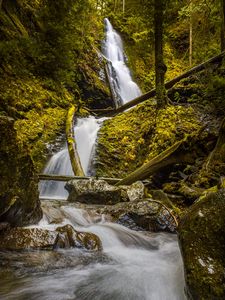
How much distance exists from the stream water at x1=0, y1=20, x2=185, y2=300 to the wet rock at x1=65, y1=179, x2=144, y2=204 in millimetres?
887

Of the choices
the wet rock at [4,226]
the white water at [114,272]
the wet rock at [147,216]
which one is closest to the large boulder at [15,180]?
the wet rock at [4,226]

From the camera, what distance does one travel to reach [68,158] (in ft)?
29.3

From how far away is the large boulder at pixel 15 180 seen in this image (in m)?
3.72

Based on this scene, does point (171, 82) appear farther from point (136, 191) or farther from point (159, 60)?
point (136, 191)

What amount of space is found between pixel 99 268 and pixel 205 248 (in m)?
1.67

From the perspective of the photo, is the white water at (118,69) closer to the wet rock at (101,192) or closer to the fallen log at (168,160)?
the fallen log at (168,160)

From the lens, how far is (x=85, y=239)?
4.07 m

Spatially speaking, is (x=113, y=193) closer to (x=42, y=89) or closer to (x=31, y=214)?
(x=31, y=214)

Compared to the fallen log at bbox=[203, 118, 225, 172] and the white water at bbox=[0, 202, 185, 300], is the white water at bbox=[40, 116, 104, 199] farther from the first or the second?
the fallen log at bbox=[203, 118, 225, 172]

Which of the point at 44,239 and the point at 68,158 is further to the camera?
the point at 68,158

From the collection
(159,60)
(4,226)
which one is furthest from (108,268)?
(159,60)

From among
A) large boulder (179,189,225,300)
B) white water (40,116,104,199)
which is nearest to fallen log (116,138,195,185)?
white water (40,116,104,199)

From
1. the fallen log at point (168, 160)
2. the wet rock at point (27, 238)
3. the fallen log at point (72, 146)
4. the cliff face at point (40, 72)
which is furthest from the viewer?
the cliff face at point (40, 72)

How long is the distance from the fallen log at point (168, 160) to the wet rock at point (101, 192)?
16.7 inches
